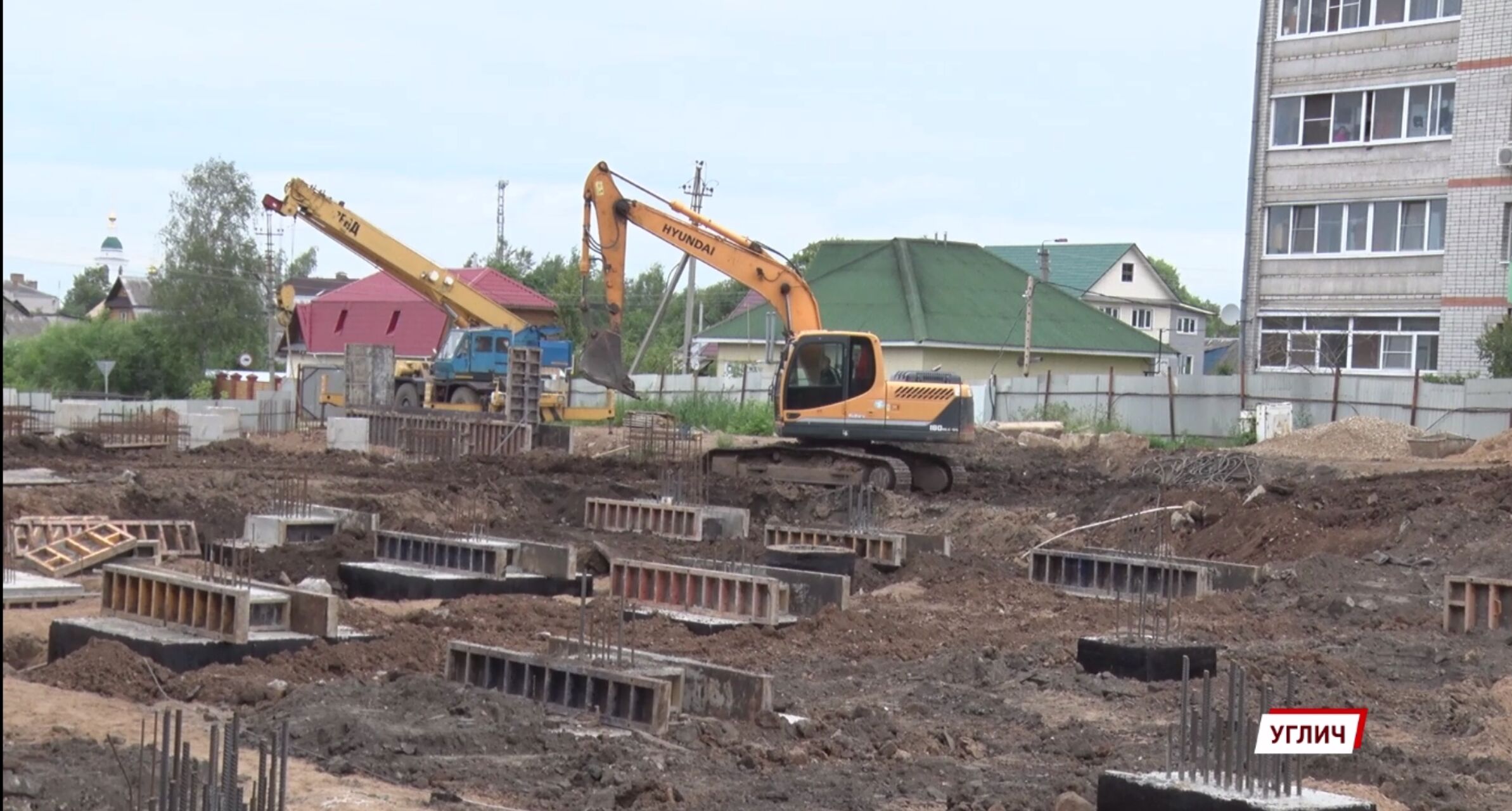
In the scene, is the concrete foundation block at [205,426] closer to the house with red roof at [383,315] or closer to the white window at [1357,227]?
the white window at [1357,227]

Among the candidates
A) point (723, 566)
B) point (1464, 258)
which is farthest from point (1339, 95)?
point (723, 566)

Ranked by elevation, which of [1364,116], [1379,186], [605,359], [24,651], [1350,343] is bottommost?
[24,651]

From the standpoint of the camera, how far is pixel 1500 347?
32344 millimetres

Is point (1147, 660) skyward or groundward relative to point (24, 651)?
skyward

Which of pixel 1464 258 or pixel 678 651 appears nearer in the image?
pixel 678 651

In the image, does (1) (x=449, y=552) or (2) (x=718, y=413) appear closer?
(1) (x=449, y=552)

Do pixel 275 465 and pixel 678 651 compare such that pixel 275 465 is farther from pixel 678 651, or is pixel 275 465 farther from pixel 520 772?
pixel 520 772

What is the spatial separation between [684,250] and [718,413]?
1342 cm

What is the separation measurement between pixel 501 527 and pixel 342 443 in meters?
13.2

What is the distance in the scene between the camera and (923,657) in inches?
492

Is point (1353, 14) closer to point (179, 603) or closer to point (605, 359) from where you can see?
point (605, 359)

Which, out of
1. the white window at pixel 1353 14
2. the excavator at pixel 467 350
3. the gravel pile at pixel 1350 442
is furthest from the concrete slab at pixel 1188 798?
the white window at pixel 1353 14

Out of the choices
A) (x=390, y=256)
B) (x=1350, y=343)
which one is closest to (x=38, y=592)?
(x=390, y=256)

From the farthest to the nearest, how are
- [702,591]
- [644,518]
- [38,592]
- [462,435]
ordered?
[462,435] < [644,518] < [702,591] < [38,592]
